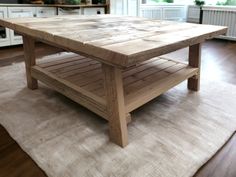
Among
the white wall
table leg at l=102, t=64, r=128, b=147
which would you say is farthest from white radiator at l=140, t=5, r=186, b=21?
table leg at l=102, t=64, r=128, b=147

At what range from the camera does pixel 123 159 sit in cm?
110

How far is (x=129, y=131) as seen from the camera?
4.32 ft

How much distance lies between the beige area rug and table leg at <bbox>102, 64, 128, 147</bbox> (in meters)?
0.06

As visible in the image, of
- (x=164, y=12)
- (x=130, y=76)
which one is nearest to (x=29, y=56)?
(x=130, y=76)

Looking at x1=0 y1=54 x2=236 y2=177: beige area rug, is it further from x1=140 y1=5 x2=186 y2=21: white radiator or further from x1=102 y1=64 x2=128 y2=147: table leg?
x1=140 y1=5 x2=186 y2=21: white radiator

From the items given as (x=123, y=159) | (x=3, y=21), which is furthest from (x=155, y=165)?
(x=3, y=21)

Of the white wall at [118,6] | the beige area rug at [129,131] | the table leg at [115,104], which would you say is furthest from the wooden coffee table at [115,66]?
the white wall at [118,6]

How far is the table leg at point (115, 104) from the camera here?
1071 mm

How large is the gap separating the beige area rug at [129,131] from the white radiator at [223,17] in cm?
233

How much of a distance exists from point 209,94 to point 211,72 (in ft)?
1.95

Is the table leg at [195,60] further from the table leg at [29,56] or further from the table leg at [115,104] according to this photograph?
the table leg at [29,56]

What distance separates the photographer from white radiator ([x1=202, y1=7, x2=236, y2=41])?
3672 millimetres

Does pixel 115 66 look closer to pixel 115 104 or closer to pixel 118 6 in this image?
pixel 115 104

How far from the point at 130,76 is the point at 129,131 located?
0.44 m
